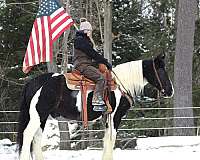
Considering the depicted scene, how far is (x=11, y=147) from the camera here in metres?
11.3

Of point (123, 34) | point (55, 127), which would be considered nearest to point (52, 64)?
point (55, 127)

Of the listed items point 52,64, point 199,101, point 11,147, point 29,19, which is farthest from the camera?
point 29,19

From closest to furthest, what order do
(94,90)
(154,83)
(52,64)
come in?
(94,90) < (154,83) < (52,64)

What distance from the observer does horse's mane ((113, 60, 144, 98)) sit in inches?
295

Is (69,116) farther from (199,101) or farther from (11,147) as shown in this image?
(199,101)

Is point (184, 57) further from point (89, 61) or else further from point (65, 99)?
point (65, 99)

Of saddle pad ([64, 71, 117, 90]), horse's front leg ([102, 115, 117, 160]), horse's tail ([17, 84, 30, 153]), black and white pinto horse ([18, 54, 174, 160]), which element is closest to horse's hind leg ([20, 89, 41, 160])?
black and white pinto horse ([18, 54, 174, 160])

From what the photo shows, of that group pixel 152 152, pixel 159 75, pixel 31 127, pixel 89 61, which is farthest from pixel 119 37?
pixel 31 127

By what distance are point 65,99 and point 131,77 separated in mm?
1204

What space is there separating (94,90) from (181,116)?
478 cm

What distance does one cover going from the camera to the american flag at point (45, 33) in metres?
9.05

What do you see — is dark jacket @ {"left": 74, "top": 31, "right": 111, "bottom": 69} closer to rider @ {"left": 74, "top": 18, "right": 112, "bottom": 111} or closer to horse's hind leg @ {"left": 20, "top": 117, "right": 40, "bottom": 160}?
rider @ {"left": 74, "top": 18, "right": 112, "bottom": 111}

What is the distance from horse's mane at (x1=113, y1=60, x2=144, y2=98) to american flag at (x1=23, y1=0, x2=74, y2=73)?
2.12 meters

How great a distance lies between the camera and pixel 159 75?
7602 millimetres
